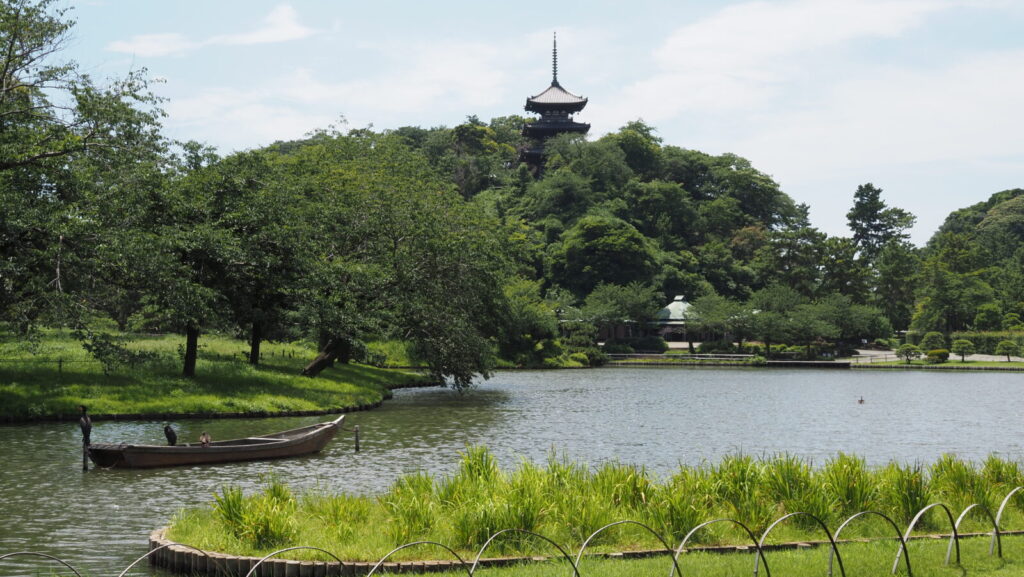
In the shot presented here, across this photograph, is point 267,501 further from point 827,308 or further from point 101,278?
point 827,308

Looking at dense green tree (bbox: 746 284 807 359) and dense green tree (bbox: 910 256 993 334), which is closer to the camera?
dense green tree (bbox: 746 284 807 359)

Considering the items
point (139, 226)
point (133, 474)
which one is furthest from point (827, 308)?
point (133, 474)

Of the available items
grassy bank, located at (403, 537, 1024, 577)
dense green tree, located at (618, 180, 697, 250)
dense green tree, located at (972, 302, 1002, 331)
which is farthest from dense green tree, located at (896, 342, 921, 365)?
grassy bank, located at (403, 537, 1024, 577)

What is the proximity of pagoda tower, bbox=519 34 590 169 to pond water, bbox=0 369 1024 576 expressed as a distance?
75207 millimetres

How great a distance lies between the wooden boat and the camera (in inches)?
930

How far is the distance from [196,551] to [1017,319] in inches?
3999

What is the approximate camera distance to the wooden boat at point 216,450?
23609mm

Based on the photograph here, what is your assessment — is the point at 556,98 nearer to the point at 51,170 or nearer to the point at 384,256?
the point at 384,256

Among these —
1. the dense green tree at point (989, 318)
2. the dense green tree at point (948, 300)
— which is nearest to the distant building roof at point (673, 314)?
the dense green tree at point (948, 300)

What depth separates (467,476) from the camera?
1705 cm

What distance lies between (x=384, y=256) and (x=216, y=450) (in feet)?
72.8

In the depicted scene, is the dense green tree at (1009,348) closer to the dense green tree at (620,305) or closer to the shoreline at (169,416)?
the dense green tree at (620,305)

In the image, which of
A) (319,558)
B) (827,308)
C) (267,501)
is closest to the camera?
(319,558)

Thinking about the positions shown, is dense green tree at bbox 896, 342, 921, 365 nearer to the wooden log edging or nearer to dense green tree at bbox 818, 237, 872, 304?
dense green tree at bbox 818, 237, 872, 304
